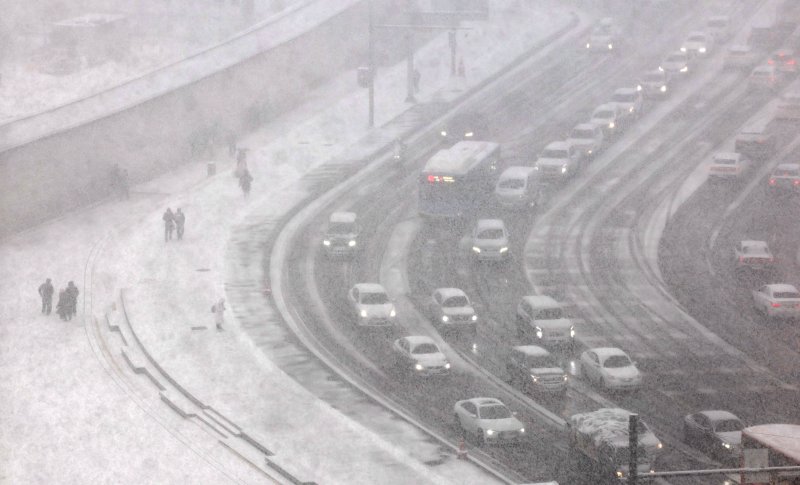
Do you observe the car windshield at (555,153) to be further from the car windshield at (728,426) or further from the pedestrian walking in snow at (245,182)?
the car windshield at (728,426)

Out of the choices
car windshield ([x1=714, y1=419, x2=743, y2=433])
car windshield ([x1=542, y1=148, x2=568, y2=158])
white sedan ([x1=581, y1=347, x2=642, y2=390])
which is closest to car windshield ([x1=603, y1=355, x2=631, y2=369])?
white sedan ([x1=581, y1=347, x2=642, y2=390])

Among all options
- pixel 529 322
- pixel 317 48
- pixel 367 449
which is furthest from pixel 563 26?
pixel 367 449

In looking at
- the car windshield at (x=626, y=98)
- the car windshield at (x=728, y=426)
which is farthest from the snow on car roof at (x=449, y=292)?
the car windshield at (x=626, y=98)

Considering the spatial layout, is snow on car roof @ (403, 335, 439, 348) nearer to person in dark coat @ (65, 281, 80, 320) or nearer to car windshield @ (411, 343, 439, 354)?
car windshield @ (411, 343, 439, 354)

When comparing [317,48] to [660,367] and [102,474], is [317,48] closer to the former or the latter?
[660,367]

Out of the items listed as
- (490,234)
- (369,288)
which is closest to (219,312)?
(369,288)

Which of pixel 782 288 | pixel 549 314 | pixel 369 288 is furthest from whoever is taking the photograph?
pixel 782 288

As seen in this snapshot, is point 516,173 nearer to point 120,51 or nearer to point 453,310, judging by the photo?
point 453,310
